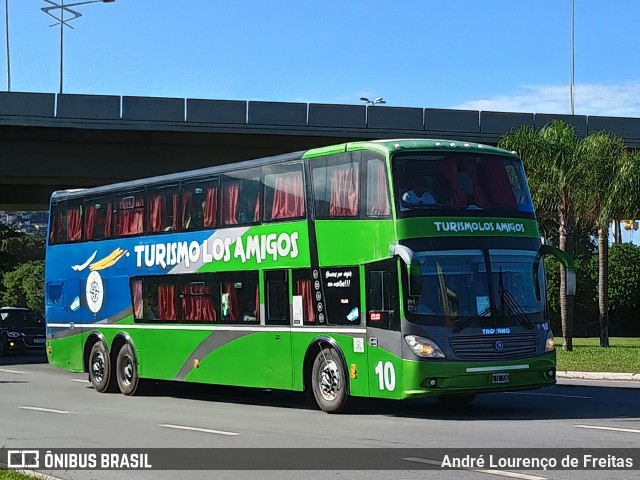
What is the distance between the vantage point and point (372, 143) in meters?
17.4

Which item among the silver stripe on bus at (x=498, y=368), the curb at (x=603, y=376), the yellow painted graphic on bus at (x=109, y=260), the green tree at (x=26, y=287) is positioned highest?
the green tree at (x=26, y=287)

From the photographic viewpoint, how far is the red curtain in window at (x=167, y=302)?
71.8 feet

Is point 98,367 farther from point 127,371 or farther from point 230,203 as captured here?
point 230,203

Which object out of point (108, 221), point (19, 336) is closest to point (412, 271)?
point (108, 221)

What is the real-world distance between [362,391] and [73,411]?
5.02 meters

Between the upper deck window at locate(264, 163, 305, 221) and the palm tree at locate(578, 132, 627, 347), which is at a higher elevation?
the palm tree at locate(578, 132, 627, 347)

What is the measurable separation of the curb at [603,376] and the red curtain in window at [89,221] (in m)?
10.7

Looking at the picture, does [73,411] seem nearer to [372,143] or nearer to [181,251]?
[181,251]

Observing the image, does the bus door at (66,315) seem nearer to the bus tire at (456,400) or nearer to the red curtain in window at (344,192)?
the bus tire at (456,400)

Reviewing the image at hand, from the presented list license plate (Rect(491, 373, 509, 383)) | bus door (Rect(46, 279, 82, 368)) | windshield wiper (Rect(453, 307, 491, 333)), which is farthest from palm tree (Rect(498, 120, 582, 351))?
windshield wiper (Rect(453, 307, 491, 333))

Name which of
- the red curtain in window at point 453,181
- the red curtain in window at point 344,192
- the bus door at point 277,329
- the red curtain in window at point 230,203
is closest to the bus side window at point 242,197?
the red curtain in window at point 230,203

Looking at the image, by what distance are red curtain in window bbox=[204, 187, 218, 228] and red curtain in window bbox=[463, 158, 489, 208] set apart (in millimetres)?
5071

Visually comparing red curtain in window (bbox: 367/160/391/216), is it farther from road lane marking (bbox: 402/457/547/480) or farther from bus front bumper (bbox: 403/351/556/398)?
road lane marking (bbox: 402/457/547/480)

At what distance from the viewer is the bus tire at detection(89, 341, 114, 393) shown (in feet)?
77.9
